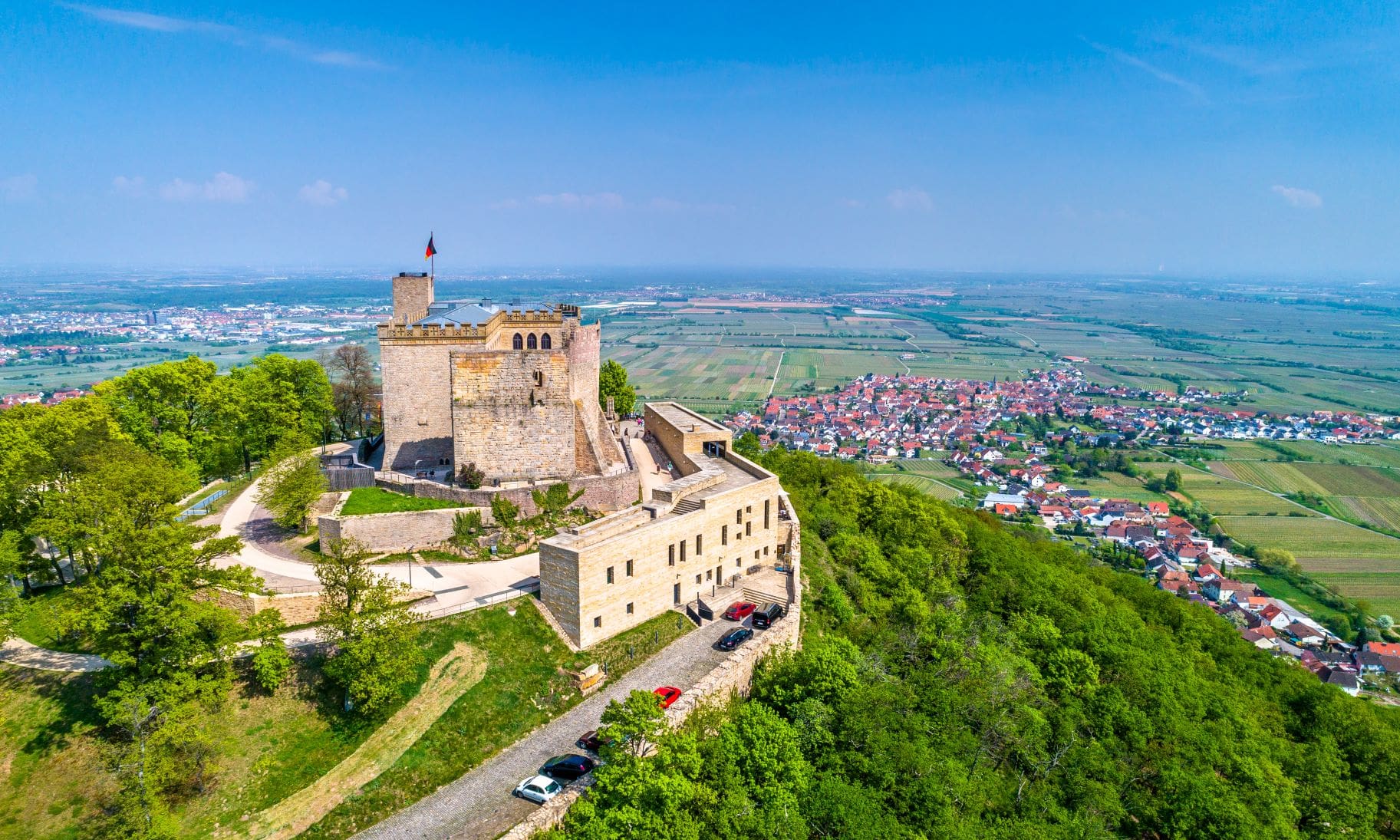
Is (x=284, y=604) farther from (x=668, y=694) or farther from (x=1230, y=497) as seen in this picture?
(x=1230, y=497)

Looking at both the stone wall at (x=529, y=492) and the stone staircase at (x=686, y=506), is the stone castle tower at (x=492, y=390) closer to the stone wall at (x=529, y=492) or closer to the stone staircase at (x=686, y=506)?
the stone wall at (x=529, y=492)

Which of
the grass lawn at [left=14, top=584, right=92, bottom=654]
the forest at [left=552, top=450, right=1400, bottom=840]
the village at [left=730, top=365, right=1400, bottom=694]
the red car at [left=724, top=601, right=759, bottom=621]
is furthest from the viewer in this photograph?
the village at [left=730, top=365, right=1400, bottom=694]

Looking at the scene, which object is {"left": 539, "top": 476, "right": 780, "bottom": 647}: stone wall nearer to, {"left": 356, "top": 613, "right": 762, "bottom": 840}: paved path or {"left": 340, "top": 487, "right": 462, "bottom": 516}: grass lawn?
{"left": 356, "top": 613, "right": 762, "bottom": 840}: paved path

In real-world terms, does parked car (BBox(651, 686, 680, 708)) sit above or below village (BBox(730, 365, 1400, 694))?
above

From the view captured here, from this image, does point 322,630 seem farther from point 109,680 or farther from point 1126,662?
point 1126,662

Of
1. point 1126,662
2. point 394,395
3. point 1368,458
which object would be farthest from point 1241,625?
point 1368,458

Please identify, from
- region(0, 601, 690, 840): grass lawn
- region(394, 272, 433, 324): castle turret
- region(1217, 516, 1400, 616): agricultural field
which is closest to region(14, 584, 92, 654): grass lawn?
region(0, 601, 690, 840): grass lawn
